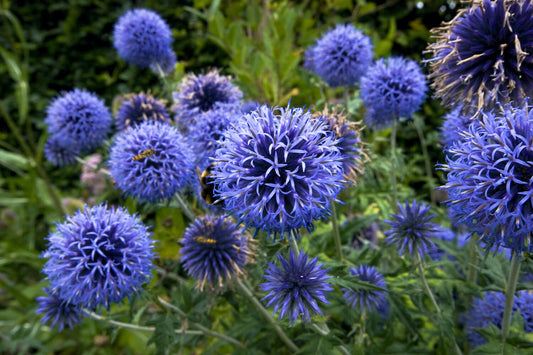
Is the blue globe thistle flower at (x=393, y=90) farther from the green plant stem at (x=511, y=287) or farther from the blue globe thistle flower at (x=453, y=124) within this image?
the green plant stem at (x=511, y=287)

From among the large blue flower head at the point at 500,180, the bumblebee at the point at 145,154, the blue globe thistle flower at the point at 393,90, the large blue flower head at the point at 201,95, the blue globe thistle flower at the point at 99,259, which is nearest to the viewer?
the large blue flower head at the point at 500,180

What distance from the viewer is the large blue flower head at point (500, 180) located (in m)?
1.00

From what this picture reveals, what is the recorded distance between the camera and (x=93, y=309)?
1.55 metres

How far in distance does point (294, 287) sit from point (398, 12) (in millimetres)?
3947

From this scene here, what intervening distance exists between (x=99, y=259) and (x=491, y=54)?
153 cm

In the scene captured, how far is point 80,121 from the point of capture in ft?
7.34

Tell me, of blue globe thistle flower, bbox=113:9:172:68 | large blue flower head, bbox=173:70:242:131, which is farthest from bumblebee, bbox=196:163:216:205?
blue globe thistle flower, bbox=113:9:172:68

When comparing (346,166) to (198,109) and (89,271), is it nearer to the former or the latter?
(198,109)

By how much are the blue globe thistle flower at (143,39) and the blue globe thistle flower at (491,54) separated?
1.75 meters

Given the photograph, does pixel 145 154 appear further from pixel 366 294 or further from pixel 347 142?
pixel 366 294

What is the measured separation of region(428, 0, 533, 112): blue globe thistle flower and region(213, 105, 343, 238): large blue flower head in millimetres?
554

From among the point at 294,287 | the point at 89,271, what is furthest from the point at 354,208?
the point at 89,271

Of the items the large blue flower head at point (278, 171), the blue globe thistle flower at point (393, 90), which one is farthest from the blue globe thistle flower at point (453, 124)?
the large blue flower head at point (278, 171)

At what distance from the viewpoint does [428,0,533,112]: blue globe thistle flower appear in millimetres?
1272
